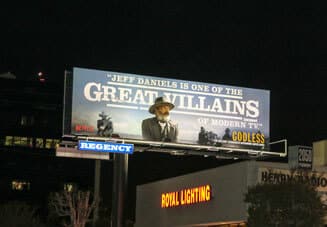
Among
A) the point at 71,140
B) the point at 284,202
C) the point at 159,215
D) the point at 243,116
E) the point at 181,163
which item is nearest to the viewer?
the point at 284,202

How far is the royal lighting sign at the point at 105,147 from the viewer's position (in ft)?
99.3

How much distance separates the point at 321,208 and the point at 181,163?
56.0m

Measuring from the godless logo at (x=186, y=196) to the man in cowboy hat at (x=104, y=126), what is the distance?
515 cm

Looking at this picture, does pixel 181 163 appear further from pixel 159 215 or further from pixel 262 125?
pixel 262 125

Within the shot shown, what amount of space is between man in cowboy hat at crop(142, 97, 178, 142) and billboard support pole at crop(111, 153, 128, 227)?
1.49 metres

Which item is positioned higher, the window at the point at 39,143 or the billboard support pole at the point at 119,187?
the window at the point at 39,143

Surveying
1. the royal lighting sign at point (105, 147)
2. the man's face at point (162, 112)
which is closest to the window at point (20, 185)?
the man's face at point (162, 112)

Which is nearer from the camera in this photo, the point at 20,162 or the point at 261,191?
the point at 261,191

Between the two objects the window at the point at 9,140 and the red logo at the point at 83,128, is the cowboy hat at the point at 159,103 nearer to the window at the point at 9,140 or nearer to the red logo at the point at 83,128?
the red logo at the point at 83,128

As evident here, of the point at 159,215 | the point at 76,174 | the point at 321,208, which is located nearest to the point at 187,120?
the point at 159,215

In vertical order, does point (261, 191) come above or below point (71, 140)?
below

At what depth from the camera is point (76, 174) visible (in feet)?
320

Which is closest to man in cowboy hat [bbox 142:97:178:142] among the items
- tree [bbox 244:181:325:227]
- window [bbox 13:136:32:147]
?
tree [bbox 244:181:325:227]

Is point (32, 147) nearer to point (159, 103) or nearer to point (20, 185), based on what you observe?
point (20, 185)
